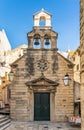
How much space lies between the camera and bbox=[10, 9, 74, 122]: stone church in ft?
65.8

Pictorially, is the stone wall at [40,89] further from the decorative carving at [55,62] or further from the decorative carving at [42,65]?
the decorative carving at [42,65]

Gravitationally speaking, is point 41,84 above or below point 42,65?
below

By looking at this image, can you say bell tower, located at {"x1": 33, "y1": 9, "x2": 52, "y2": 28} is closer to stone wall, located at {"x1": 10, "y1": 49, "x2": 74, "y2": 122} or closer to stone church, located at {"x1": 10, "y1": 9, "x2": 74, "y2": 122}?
stone church, located at {"x1": 10, "y1": 9, "x2": 74, "y2": 122}

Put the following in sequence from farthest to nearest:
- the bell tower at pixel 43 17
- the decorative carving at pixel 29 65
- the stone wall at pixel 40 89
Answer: the bell tower at pixel 43 17, the decorative carving at pixel 29 65, the stone wall at pixel 40 89

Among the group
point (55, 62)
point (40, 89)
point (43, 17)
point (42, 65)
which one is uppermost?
point (43, 17)

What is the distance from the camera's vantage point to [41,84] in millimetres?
20219

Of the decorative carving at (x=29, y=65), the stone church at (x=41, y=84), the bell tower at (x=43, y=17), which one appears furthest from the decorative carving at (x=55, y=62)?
the bell tower at (x=43, y=17)

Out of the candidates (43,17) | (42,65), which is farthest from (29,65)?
(43,17)

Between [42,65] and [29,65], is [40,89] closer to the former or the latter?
[42,65]

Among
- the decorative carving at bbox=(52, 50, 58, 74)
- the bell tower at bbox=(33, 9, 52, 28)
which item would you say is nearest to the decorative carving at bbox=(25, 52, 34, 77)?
the decorative carving at bbox=(52, 50, 58, 74)

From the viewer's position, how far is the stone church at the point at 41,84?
20047 mm

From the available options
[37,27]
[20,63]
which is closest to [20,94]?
[20,63]

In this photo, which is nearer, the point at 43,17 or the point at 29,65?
the point at 29,65

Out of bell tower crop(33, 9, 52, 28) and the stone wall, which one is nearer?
the stone wall
